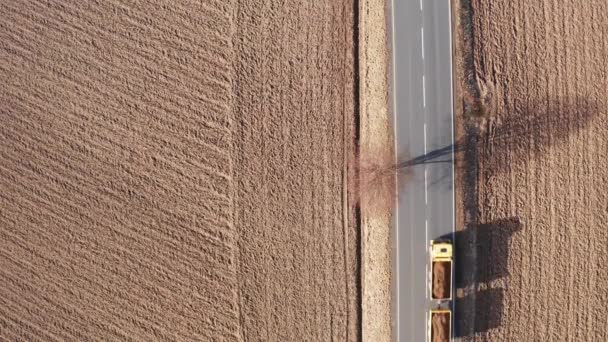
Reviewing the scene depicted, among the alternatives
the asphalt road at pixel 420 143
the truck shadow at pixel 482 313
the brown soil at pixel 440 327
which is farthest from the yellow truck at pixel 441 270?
the truck shadow at pixel 482 313

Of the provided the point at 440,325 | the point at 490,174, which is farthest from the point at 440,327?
the point at 490,174

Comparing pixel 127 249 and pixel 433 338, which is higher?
pixel 127 249

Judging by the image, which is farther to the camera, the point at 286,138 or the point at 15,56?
the point at 15,56

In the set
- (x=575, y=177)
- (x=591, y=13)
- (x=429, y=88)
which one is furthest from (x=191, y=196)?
(x=591, y=13)

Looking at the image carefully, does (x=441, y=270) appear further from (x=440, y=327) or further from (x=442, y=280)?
(x=440, y=327)

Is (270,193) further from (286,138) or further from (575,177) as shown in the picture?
(575,177)

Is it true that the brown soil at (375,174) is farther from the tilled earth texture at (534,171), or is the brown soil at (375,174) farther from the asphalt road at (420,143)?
the tilled earth texture at (534,171)
